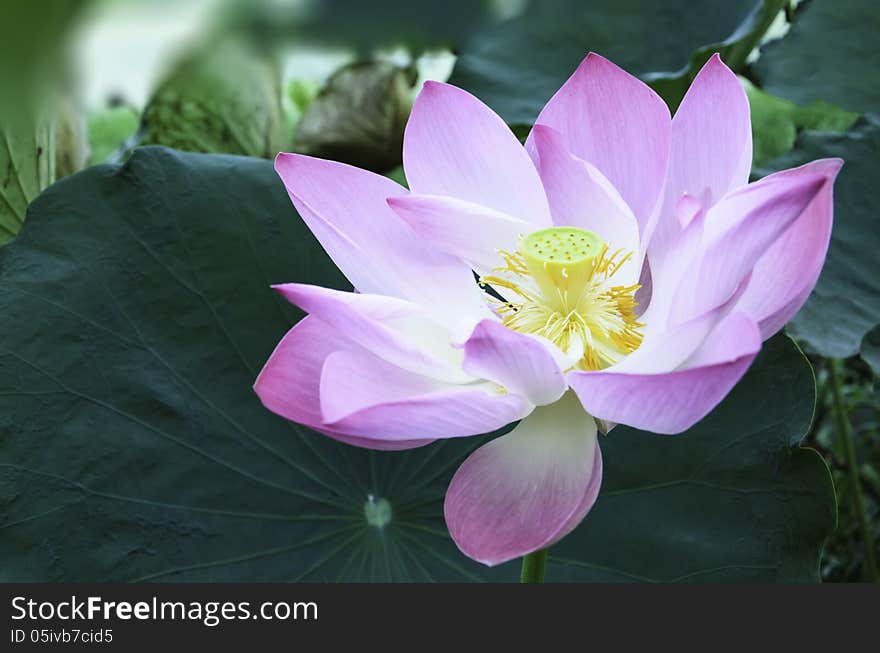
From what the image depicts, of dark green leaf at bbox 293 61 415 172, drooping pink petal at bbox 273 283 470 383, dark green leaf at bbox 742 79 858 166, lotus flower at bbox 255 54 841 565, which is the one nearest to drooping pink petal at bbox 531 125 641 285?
lotus flower at bbox 255 54 841 565

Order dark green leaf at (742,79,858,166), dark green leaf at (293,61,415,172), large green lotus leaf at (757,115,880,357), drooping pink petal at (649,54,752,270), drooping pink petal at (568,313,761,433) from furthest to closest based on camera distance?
dark green leaf at (293,61,415,172) → dark green leaf at (742,79,858,166) → large green lotus leaf at (757,115,880,357) → drooping pink petal at (649,54,752,270) → drooping pink petal at (568,313,761,433)

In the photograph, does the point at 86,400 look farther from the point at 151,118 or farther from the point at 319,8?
the point at 151,118

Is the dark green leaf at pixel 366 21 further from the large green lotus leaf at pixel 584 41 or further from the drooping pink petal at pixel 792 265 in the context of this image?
the drooping pink petal at pixel 792 265

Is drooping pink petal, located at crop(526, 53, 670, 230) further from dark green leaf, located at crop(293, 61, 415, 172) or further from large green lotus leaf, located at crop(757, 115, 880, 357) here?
dark green leaf, located at crop(293, 61, 415, 172)

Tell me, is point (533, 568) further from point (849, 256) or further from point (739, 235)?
point (849, 256)

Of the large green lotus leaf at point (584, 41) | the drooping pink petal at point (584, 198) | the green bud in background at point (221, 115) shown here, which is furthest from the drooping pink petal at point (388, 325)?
the green bud in background at point (221, 115)

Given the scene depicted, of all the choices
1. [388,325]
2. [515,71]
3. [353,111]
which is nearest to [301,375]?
[388,325]

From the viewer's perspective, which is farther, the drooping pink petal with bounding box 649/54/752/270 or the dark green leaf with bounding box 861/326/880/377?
the dark green leaf with bounding box 861/326/880/377
